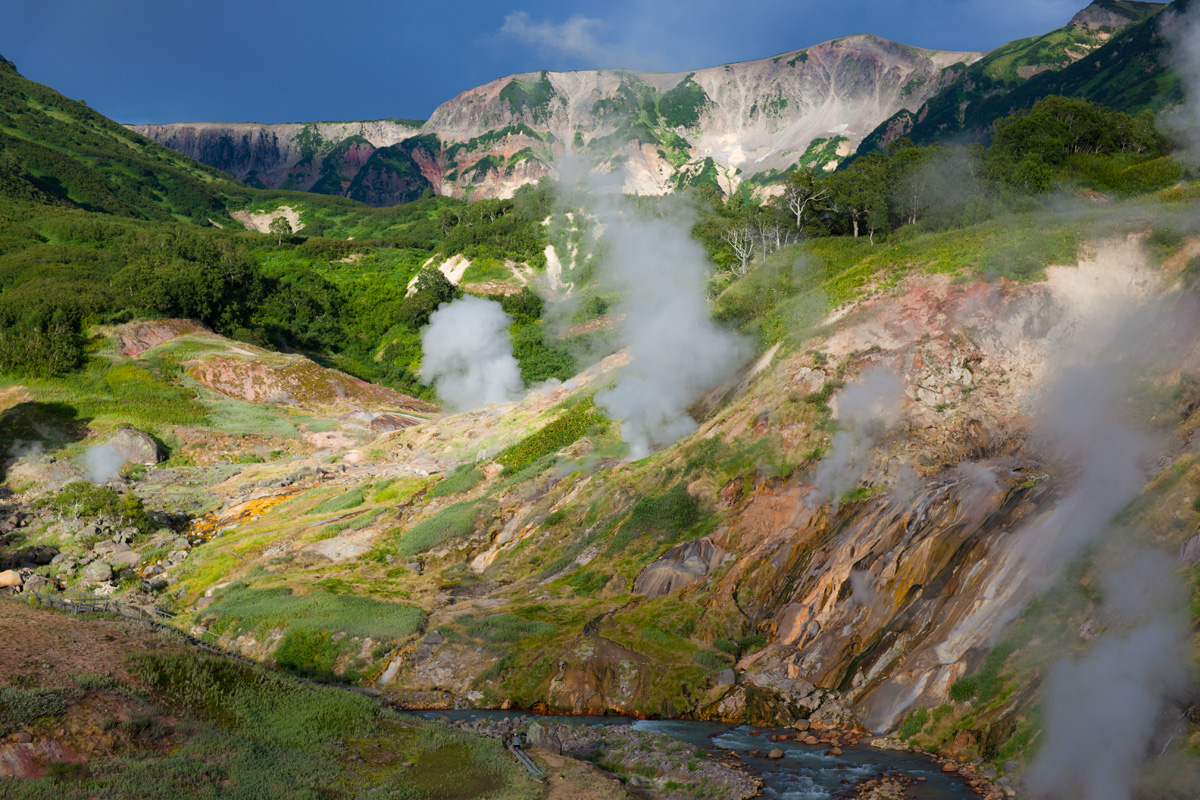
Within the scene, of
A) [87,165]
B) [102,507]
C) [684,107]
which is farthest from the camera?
[684,107]

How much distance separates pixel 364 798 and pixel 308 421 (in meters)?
46.8

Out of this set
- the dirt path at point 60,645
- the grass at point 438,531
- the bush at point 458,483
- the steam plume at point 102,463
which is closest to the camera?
the dirt path at point 60,645

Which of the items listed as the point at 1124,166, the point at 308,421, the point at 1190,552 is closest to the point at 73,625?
the point at 1190,552

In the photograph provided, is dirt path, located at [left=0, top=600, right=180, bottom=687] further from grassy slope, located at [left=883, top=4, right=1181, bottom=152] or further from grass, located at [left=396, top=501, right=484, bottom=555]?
grassy slope, located at [left=883, top=4, right=1181, bottom=152]

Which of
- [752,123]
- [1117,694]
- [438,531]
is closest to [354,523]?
[438,531]

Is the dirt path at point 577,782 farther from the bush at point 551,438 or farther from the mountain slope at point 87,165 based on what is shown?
the mountain slope at point 87,165

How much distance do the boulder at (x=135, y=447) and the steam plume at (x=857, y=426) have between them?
42809 mm

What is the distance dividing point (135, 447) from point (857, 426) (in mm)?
44782

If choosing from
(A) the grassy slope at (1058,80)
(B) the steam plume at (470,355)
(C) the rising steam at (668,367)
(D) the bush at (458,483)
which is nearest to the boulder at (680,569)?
(C) the rising steam at (668,367)

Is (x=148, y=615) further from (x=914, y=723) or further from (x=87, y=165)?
(x=87, y=165)

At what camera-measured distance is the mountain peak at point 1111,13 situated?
157m

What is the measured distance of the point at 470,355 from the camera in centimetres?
7338

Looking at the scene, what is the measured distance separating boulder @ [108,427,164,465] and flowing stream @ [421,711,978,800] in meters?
42.2

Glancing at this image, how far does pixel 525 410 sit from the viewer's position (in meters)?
43.8
